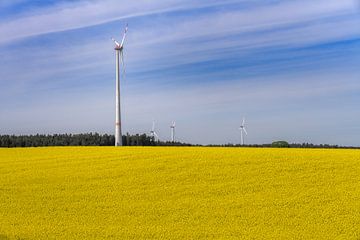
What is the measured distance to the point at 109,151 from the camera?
2698 centimetres

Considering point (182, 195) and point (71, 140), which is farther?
point (71, 140)

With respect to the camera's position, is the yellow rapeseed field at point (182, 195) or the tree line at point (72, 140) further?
the tree line at point (72, 140)

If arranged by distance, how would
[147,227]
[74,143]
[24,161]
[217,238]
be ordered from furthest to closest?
[74,143], [24,161], [147,227], [217,238]

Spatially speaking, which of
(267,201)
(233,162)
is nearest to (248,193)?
(267,201)

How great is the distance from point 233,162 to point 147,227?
7.70 m

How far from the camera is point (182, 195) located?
62.5 feet

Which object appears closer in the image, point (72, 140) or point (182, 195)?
point (182, 195)

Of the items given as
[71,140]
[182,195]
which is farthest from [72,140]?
[182,195]

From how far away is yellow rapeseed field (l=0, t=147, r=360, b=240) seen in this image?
15.7 meters

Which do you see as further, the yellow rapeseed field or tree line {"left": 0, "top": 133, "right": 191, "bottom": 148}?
tree line {"left": 0, "top": 133, "right": 191, "bottom": 148}

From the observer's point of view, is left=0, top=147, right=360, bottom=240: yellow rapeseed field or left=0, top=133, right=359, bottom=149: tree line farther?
left=0, top=133, right=359, bottom=149: tree line

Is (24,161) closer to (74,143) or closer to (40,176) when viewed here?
(40,176)

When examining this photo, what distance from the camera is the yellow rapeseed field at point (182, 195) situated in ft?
51.5

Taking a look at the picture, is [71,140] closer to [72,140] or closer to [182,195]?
[72,140]
